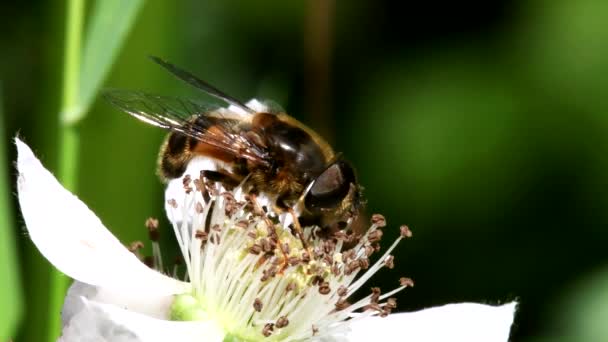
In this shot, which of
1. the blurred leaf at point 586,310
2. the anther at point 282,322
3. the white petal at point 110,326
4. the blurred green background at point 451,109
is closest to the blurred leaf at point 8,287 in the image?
the white petal at point 110,326

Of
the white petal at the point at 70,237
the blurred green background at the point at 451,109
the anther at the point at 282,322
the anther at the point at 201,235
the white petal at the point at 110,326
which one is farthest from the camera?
the blurred green background at the point at 451,109

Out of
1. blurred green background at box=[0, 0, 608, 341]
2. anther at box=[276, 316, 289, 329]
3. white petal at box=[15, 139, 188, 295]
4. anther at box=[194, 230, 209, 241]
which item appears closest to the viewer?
white petal at box=[15, 139, 188, 295]

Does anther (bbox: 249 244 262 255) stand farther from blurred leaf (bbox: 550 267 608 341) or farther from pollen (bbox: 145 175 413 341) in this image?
blurred leaf (bbox: 550 267 608 341)

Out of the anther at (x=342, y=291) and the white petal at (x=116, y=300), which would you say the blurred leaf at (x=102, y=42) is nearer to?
the white petal at (x=116, y=300)

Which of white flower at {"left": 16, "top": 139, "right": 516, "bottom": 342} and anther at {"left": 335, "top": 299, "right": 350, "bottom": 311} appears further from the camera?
anther at {"left": 335, "top": 299, "right": 350, "bottom": 311}

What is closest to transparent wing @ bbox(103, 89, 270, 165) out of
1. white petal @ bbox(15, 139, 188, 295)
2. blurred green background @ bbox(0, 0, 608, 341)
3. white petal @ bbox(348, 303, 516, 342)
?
white petal @ bbox(15, 139, 188, 295)

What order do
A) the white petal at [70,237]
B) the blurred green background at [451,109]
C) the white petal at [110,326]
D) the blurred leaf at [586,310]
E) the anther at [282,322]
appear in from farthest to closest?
the blurred green background at [451,109] → the blurred leaf at [586,310] → the anther at [282,322] → the white petal at [70,237] → the white petal at [110,326]

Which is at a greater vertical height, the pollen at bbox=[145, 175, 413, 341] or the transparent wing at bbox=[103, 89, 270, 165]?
the transparent wing at bbox=[103, 89, 270, 165]

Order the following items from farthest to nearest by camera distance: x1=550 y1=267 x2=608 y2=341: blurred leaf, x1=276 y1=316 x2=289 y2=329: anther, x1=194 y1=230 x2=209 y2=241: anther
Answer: x1=550 y1=267 x2=608 y2=341: blurred leaf, x1=194 y1=230 x2=209 y2=241: anther, x1=276 y1=316 x2=289 y2=329: anther

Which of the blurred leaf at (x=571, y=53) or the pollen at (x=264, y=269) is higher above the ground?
the blurred leaf at (x=571, y=53)

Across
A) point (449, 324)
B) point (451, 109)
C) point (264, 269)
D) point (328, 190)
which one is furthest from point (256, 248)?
point (451, 109)
